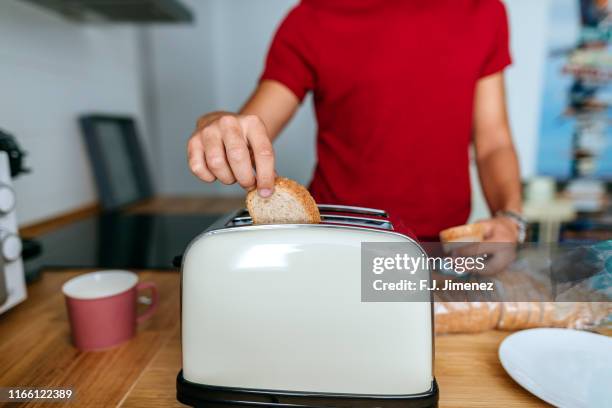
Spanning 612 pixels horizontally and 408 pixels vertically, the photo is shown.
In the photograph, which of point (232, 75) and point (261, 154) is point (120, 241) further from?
point (232, 75)

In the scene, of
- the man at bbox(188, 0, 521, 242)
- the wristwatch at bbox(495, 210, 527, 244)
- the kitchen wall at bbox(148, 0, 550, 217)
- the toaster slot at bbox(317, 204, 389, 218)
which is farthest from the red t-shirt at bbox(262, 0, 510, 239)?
the kitchen wall at bbox(148, 0, 550, 217)

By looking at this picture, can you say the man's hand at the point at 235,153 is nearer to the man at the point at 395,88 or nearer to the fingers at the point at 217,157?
the fingers at the point at 217,157

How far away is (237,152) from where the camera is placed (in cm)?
50

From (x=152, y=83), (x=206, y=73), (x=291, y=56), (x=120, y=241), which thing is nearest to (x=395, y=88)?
(x=291, y=56)

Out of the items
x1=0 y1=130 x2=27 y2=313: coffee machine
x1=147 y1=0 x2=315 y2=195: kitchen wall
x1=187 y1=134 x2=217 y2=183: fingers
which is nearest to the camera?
x1=187 y1=134 x2=217 y2=183: fingers

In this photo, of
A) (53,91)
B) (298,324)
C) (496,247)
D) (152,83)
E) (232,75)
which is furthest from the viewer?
(232,75)

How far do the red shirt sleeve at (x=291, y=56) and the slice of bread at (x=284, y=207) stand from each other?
0.54 metres

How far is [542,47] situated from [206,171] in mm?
2398

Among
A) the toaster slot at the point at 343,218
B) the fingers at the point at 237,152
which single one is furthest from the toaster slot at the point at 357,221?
the fingers at the point at 237,152

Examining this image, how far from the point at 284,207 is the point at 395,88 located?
600 mm

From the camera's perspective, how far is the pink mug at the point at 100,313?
576 millimetres

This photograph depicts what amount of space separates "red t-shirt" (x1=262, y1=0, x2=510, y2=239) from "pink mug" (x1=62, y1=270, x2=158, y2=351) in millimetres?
560

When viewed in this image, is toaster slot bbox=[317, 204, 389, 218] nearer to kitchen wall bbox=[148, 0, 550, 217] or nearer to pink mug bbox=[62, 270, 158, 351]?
pink mug bbox=[62, 270, 158, 351]

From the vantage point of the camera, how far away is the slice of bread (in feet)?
1.56
